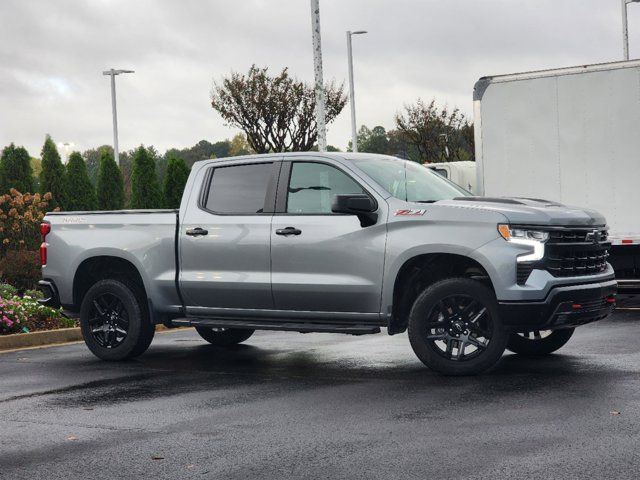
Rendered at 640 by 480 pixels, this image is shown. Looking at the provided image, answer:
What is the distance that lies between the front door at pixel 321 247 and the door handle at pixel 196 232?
0.79 m

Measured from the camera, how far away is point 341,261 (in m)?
10.1

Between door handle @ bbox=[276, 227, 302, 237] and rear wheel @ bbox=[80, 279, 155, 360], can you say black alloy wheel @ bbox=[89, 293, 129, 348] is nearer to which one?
rear wheel @ bbox=[80, 279, 155, 360]

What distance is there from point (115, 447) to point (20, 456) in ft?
1.97

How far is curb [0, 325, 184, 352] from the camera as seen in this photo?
543 inches

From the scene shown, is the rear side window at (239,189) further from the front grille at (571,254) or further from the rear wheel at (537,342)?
the rear wheel at (537,342)

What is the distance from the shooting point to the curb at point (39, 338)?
13.8 m

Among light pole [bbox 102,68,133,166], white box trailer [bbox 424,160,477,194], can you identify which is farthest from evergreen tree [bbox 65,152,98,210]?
white box trailer [bbox 424,160,477,194]

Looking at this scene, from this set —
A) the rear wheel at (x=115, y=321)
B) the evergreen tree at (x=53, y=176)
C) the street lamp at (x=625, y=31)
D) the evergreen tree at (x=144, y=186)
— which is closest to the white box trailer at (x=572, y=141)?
the rear wheel at (x=115, y=321)

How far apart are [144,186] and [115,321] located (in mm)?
23885

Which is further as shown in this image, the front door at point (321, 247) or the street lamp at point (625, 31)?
the street lamp at point (625, 31)

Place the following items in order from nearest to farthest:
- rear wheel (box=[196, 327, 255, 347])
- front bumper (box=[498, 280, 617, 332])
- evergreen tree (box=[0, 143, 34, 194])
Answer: front bumper (box=[498, 280, 617, 332]) → rear wheel (box=[196, 327, 255, 347]) → evergreen tree (box=[0, 143, 34, 194])

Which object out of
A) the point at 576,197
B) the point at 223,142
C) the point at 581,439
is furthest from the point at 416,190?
the point at 223,142

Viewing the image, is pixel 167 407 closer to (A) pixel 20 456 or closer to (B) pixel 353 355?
(A) pixel 20 456

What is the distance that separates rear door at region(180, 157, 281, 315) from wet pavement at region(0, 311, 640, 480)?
76 cm
